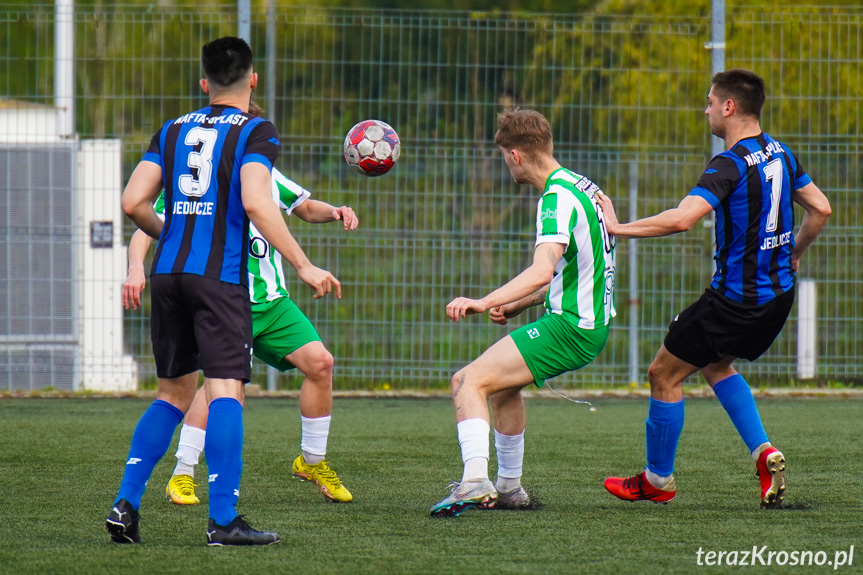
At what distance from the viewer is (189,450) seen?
4.90 meters

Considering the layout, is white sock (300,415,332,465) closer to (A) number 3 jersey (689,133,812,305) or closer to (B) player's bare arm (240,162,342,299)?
(B) player's bare arm (240,162,342,299)

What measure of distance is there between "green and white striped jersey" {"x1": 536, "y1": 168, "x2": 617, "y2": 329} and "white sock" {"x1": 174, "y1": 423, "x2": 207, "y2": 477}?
1.74 metres

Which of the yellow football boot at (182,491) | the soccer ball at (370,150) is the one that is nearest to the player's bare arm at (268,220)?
the yellow football boot at (182,491)

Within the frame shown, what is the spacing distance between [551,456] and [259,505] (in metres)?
2.05

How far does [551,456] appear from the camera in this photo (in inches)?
241

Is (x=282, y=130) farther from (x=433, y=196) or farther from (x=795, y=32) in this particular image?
(x=795, y=32)

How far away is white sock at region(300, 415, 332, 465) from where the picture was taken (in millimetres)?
4961

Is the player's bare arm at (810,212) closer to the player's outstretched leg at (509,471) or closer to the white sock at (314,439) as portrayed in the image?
the player's outstretched leg at (509,471)

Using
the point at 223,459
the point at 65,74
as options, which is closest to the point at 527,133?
the point at 223,459

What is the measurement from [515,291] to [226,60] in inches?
53.9

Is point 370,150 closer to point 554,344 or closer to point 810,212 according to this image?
point 554,344

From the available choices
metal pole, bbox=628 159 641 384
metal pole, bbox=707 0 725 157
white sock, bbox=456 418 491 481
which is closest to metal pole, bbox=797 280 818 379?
metal pole, bbox=628 159 641 384

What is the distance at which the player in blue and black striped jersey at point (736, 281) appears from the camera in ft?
15.2

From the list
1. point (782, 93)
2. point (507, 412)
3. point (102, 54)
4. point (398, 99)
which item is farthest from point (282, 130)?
point (507, 412)
